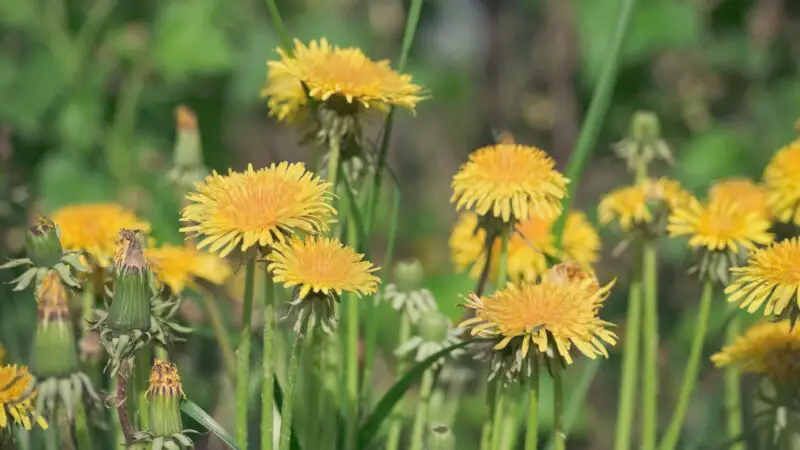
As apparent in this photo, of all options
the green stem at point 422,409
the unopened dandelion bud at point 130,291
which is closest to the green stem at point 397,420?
the green stem at point 422,409

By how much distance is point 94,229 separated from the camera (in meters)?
0.81

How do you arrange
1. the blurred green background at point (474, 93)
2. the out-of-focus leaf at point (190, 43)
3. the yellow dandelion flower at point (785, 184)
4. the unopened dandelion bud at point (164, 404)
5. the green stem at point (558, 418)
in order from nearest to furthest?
the unopened dandelion bud at point (164, 404), the green stem at point (558, 418), the yellow dandelion flower at point (785, 184), the blurred green background at point (474, 93), the out-of-focus leaf at point (190, 43)

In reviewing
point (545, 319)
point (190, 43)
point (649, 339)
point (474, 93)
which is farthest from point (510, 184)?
point (474, 93)

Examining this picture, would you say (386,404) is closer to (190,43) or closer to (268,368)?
(268,368)

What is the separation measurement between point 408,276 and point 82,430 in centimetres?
27

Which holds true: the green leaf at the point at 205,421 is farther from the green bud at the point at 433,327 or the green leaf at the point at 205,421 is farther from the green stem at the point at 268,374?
the green bud at the point at 433,327

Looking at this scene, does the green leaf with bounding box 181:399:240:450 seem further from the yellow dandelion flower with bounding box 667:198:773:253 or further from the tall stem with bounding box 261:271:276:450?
the yellow dandelion flower with bounding box 667:198:773:253

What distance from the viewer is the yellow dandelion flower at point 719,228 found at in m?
0.77

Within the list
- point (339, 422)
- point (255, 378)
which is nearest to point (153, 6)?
point (255, 378)

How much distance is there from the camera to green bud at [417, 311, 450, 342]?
2.54 ft

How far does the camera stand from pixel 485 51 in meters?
1.94

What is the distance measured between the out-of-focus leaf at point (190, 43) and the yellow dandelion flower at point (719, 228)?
1009 millimetres

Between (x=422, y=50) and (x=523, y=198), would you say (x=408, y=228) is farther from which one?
(x=523, y=198)

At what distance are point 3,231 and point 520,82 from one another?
1222 mm
